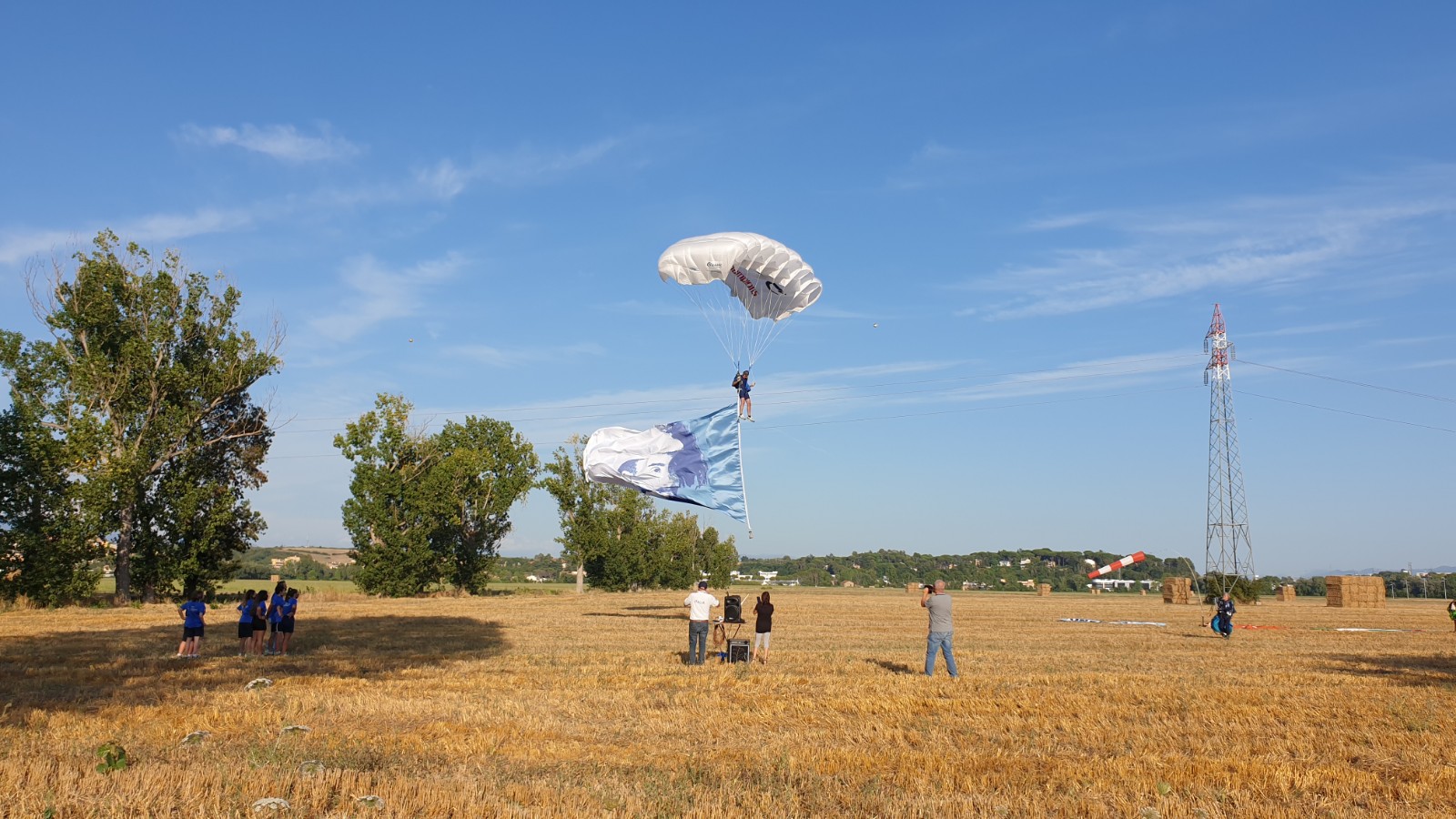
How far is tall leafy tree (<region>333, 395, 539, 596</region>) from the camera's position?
58656 mm

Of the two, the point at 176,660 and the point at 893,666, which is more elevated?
the point at 893,666

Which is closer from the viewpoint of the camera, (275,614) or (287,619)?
(275,614)

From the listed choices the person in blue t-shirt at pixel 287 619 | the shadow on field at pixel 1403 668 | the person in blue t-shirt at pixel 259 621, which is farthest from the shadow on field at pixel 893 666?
the person in blue t-shirt at pixel 259 621

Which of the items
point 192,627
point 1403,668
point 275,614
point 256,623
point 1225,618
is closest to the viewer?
point 192,627

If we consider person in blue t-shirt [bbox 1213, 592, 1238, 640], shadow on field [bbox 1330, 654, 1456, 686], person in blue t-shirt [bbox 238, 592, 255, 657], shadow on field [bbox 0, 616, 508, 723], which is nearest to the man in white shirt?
shadow on field [bbox 0, 616, 508, 723]

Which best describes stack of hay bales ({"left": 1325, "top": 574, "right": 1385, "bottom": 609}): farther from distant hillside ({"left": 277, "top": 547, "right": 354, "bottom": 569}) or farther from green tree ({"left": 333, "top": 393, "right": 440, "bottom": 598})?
distant hillside ({"left": 277, "top": 547, "right": 354, "bottom": 569})

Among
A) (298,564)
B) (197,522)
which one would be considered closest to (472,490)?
(197,522)

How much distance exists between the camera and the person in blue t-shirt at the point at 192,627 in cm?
1934

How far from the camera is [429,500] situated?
59.8 meters

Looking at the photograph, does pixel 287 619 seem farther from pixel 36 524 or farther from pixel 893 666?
pixel 36 524

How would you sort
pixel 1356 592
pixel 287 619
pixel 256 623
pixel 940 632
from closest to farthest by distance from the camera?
pixel 940 632
pixel 256 623
pixel 287 619
pixel 1356 592

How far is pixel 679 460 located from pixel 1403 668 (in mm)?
18427

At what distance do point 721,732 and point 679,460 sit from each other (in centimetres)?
1841

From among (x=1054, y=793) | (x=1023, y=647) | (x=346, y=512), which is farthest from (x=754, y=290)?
(x=346, y=512)
